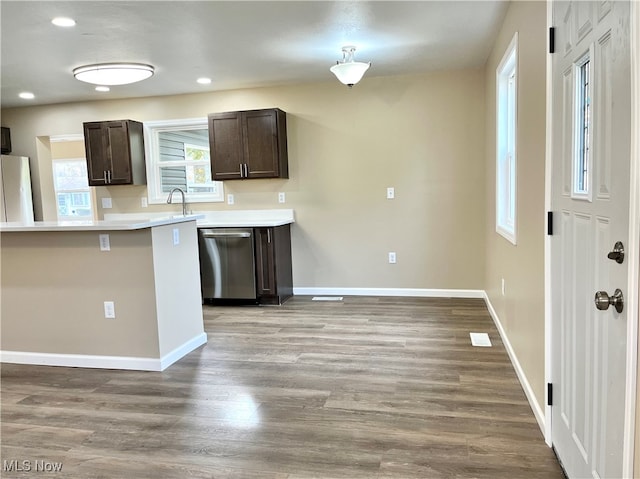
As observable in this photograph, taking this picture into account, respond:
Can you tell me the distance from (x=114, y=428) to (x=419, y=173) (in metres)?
3.81

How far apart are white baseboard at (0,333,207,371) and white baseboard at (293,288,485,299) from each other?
81.3 inches

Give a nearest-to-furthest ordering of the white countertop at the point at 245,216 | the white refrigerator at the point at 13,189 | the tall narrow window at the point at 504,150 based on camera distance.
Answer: the tall narrow window at the point at 504,150
the white countertop at the point at 245,216
the white refrigerator at the point at 13,189

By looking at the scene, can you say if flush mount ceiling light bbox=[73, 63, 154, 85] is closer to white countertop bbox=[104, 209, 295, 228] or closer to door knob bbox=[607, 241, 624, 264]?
white countertop bbox=[104, 209, 295, 228]

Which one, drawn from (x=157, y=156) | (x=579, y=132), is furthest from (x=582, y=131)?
(x=157, y=156)

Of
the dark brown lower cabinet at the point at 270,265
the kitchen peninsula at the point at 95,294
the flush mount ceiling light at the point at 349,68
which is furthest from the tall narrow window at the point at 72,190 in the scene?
the flush mount ceiling light at the point at 349,68

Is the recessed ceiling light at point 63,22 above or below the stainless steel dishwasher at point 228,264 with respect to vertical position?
above

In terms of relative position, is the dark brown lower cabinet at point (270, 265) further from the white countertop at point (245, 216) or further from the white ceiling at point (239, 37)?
the white ceiling at point (239, 37)

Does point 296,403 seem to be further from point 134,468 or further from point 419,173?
point 419,173

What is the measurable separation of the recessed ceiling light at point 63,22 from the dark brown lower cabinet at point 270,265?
95.6 inches

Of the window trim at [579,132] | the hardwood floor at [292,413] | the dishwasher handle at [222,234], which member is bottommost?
the hardwood floor at [292,413]

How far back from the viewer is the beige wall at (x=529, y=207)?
2.23 m

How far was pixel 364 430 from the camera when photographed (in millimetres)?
2301

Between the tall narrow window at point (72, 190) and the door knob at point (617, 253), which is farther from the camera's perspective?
the tall narrow window at point (72, 190)

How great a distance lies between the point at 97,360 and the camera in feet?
10.9
